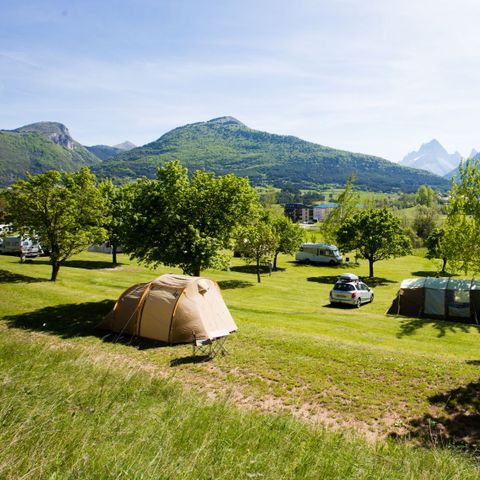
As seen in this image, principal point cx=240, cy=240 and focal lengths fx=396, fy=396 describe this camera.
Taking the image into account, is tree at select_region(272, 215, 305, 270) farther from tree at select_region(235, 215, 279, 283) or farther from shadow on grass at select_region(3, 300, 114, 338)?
shadow on grass at select_region(3, 300, 114, 338)

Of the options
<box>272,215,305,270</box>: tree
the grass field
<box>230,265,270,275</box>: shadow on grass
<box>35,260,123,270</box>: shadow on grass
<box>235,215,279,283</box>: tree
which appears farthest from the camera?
<box>272,215,305,270</box>: tree

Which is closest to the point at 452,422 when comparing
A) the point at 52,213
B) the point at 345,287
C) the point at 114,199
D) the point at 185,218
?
the point at 185,218

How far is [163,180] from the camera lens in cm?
2202

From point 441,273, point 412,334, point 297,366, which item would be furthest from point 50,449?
point 441,273

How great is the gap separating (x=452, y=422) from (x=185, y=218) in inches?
591

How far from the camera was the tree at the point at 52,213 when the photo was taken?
83.1ft

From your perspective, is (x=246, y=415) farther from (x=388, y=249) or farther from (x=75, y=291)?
(x=388, y=249)

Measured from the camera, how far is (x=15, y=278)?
26.6m

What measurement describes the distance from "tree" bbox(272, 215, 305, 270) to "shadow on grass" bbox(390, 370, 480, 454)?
3723 centimetres

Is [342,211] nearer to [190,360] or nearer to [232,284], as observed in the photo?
[232,284]

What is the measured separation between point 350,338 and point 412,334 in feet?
16.8

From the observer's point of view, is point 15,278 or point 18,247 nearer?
point 15,278

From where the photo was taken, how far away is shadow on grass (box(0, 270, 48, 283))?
84.6 feet

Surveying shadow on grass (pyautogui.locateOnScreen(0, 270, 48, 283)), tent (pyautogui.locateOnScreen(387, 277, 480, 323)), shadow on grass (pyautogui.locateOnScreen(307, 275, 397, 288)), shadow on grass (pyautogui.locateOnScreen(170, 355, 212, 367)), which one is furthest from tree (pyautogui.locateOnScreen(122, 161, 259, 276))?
shadow on grass (pyautogui.locateOnScreen(307, 275, 397, 288))
